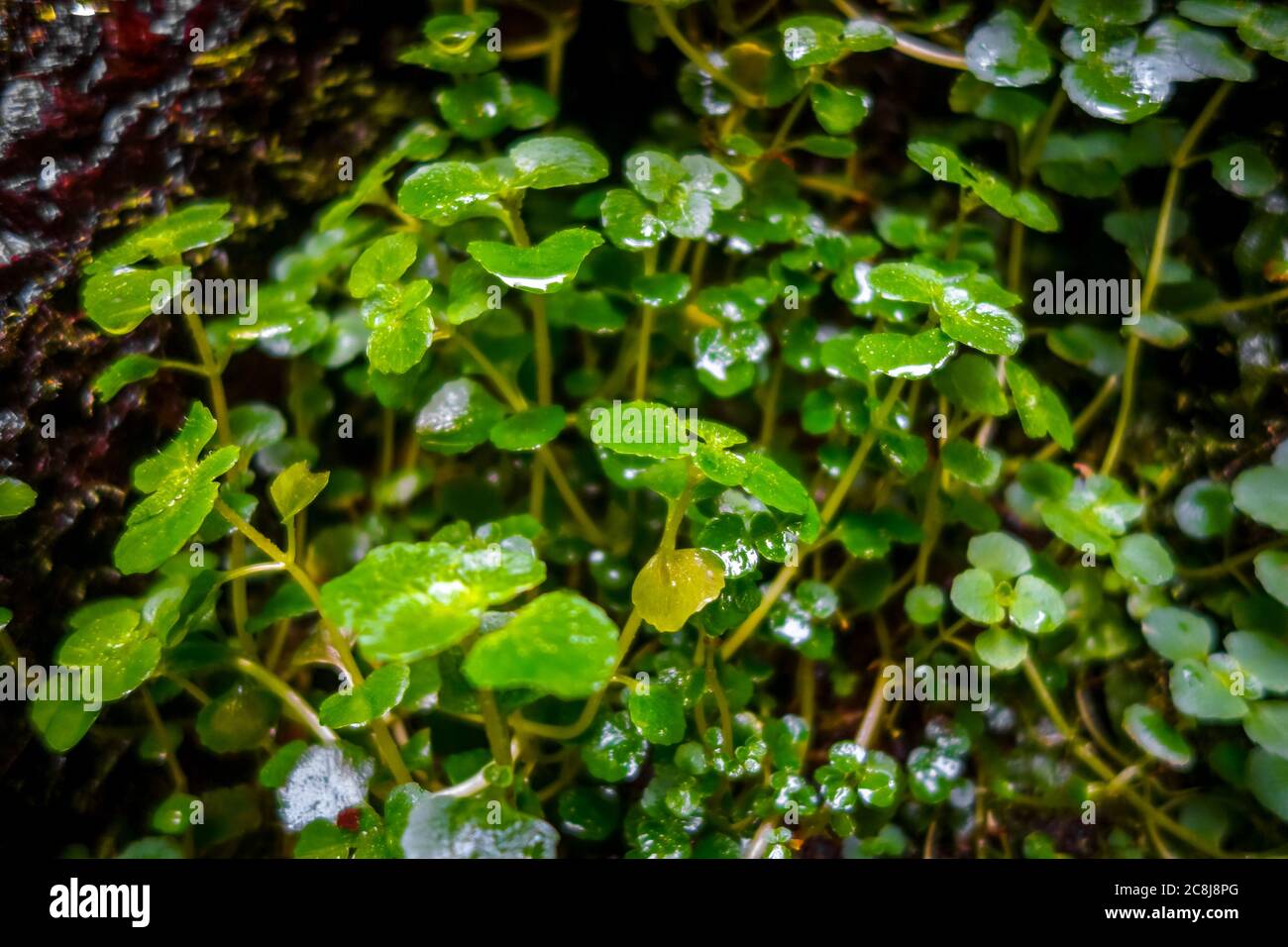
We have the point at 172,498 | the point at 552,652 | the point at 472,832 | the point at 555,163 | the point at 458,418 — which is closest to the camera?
the point at 552,652

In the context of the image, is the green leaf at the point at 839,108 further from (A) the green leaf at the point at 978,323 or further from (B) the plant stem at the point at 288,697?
(B) the plant stem at the point at 288,697

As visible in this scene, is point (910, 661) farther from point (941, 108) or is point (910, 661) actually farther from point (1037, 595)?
point (941, 108)

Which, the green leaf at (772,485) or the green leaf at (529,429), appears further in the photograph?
the green leaf at (529,429)

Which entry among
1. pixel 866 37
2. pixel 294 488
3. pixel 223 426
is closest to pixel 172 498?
pixel 294 488

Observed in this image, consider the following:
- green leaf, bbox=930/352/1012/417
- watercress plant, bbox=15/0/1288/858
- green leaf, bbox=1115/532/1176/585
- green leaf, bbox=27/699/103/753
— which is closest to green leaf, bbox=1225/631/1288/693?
watercress plant, bbox=15/0/1288/858

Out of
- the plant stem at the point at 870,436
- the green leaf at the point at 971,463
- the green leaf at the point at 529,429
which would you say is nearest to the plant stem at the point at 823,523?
the plant stem at the point at 870,436

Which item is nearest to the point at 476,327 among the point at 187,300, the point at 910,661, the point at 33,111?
the point at 187,300

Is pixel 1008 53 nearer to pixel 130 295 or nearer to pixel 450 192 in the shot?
pixel 450 192
